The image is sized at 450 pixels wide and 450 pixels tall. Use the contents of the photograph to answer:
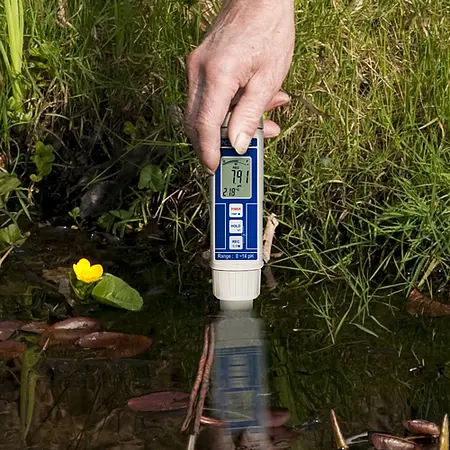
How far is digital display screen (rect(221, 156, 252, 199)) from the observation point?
6.51ft

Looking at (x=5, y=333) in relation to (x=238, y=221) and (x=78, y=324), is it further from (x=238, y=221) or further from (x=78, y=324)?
(x=238, y=221)

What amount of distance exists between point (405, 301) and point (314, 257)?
27 cm

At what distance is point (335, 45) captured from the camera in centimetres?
264

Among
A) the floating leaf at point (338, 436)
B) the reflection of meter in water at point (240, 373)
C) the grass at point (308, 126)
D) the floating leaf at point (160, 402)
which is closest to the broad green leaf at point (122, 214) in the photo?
the grass at point (308, 126)

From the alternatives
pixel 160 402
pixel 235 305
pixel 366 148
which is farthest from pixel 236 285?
pixel 366 148

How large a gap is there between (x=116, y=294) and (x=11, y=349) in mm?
295

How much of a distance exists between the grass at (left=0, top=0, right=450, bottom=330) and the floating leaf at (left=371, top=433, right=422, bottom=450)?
0.64 metres

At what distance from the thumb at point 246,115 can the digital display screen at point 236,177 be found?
50 mm

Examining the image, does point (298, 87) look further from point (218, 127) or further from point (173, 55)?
point (218, 127)

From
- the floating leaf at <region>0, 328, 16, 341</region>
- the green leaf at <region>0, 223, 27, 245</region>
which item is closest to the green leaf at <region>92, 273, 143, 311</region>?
the floating leaf at <region>0, 328, 16, 341</region>

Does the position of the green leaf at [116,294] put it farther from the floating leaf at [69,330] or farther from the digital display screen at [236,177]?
the digital display screen at [236,177]

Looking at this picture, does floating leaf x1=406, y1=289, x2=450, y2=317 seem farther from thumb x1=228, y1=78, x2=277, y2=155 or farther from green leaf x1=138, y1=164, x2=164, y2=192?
green leaf x1=138, y1=164, x2=164, y2=192

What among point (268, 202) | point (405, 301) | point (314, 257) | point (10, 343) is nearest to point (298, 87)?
point (268, 202)

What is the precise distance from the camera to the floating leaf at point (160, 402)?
1632 mm
